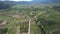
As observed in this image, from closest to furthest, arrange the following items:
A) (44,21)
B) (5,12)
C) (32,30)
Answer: (32,30) < (44,21) < (5,12)

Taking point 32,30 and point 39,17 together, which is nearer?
point 32,30

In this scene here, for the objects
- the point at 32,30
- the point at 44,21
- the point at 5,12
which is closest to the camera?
the point at 32,30

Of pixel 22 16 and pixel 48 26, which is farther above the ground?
pixel 22 16

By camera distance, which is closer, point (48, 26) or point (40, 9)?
point (48, 26)

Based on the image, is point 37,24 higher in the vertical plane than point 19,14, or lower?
lower

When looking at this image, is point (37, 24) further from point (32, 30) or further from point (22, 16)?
point (22, 16)

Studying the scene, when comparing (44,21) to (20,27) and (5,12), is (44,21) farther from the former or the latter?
Answer: (5,12)

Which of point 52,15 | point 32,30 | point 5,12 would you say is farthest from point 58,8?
point 5,12

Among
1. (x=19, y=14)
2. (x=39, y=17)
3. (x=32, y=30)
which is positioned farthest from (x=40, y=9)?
(x=32, y=30)

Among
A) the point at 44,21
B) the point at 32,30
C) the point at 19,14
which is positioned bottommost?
the point at 32,30
